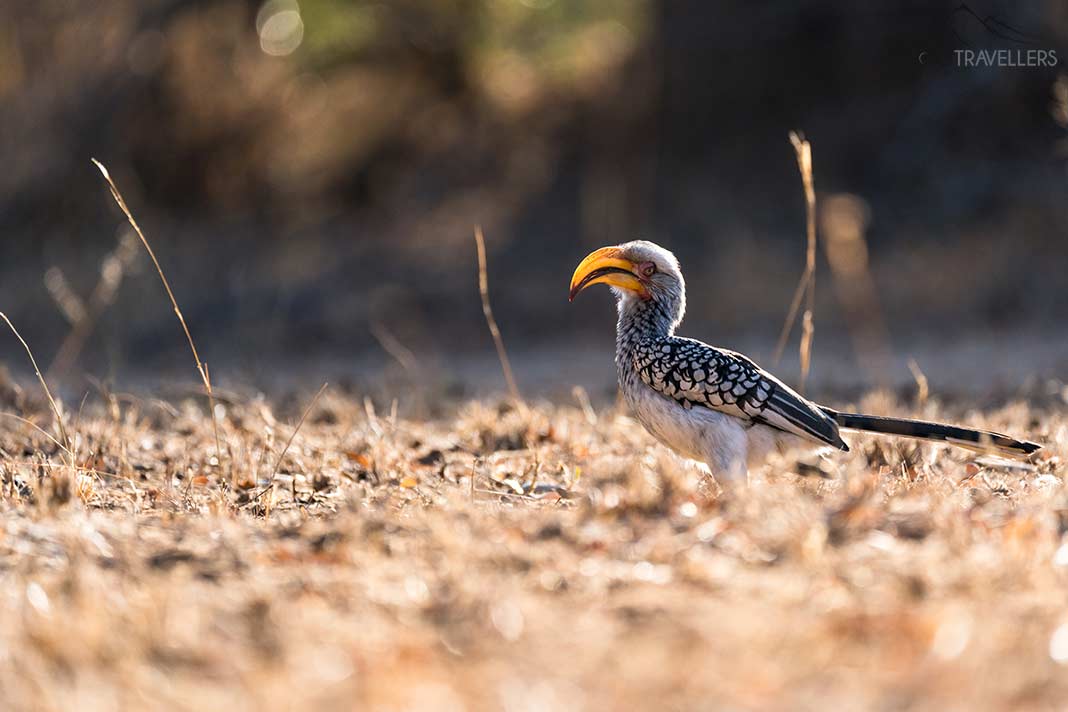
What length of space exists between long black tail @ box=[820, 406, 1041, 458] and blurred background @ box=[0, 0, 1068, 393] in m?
4.92

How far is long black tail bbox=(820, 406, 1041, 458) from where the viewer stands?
3.82m

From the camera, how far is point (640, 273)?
462 cm

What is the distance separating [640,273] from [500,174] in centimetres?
903

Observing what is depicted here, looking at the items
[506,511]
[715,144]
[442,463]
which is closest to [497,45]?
[715,144]

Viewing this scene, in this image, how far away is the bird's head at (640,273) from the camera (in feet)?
15.1

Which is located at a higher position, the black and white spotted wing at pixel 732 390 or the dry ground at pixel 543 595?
the black and white spotted wing at pixel 732 390

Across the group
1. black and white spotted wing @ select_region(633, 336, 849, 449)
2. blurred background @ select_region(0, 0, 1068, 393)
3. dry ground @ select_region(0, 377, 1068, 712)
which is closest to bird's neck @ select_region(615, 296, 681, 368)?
black and white spotted wing @ select_region(633, 336, 849, 449)

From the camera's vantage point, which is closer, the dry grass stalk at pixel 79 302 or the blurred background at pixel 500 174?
the dry grass stalk at pixel 79 302

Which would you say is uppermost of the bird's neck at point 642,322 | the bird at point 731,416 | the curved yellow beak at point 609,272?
the curved yellow beak at point 609,272

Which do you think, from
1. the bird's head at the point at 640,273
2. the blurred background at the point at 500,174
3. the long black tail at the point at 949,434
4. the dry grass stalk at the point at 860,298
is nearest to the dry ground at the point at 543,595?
the long black tail at the point at 949,434

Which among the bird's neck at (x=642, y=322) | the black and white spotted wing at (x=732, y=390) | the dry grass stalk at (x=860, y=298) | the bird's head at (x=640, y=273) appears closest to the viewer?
the black and white spotted wing at (x=732, y=390)

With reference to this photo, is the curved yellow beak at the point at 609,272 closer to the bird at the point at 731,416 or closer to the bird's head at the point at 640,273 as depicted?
the bird's head at the point at 640,273

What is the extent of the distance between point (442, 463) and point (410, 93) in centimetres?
1016

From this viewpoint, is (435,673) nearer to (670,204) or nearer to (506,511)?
(506,511)
